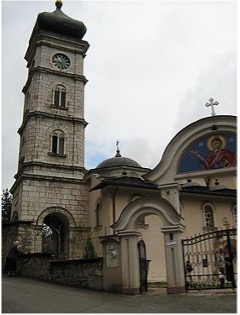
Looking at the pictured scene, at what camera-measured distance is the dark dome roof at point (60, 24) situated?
102 feet

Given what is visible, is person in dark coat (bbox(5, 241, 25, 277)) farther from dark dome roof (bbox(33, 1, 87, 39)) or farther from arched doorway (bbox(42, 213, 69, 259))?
dark dome roof (bbox(33, 1, 87, 39))

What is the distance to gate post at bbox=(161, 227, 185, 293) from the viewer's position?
13.3 metres

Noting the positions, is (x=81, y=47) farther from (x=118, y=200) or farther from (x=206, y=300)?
(x=206, y=300)

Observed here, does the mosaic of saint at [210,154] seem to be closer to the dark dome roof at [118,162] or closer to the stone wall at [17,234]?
the stone wall at [17,234]

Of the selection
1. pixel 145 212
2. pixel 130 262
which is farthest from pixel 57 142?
pixel 130 262

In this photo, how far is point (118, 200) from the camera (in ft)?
80.9

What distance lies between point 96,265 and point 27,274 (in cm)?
539

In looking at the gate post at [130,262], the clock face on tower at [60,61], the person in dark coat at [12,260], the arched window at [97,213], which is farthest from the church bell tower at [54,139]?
the gate post at [130,262]

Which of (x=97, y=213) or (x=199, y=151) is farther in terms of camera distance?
(x=97, y=213)

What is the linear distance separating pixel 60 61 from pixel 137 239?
20249 mm

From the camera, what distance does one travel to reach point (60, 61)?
30750mm

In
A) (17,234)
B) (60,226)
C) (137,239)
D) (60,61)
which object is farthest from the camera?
(60,61)

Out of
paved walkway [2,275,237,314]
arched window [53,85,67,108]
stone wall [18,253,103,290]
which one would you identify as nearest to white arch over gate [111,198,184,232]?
stone wall [18,253,103,290]

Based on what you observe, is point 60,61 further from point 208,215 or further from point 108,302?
point 108,302
